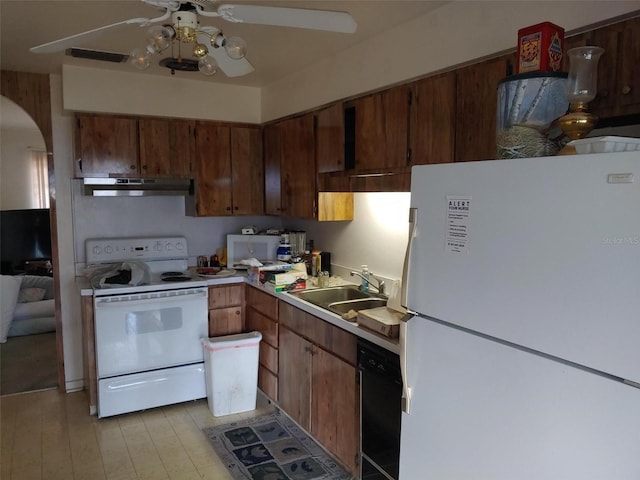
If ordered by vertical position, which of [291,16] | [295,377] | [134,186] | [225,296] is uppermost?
[291,16]

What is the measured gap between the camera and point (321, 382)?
277 cm

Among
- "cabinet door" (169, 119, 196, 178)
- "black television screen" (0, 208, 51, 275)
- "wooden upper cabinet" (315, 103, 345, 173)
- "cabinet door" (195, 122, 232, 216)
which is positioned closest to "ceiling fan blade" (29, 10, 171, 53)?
"wooden upper cabinet" (315, 103, 345, 173)

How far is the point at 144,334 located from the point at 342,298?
1464 mm

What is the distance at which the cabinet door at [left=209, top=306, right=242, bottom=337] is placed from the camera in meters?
3.74

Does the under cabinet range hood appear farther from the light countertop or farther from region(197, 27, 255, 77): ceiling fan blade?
region(197, 27, 255, 77): ceiling fan blade

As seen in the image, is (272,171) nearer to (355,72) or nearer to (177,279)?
(177,279)

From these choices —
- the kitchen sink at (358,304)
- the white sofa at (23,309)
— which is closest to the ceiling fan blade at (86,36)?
the kitchen sink at (358,304)

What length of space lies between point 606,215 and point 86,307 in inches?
129

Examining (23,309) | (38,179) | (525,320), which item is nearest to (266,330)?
(525,320)

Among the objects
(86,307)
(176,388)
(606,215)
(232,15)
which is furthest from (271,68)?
(606,215)

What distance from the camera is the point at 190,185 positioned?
3969mm

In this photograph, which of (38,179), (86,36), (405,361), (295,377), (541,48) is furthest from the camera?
(38,179)

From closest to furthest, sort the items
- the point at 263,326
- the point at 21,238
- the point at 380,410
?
the point at 380,410
the point at 263,326
the point at 21,238

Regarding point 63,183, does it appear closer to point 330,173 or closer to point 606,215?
point 330,173
